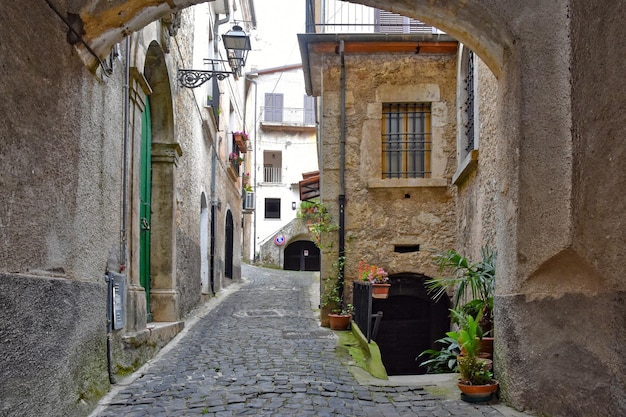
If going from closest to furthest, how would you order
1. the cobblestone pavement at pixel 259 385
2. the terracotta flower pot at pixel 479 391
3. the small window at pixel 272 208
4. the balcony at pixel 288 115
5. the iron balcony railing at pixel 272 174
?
1. the cobblestone pavement at pixel 259 385
2. the terracotta flower pot at pixel 479 391
3. the small window at pixel 272 208
4. the iron balcony railing at pixel 272 174
5. the balcony at pixel 288 115

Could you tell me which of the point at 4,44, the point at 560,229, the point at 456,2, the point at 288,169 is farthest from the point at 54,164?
the point at 288,169

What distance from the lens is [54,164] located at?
329cm

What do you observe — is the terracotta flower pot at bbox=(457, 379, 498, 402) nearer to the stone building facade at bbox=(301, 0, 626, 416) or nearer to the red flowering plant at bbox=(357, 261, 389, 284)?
the stone building facade at bbox=(301, 0, 626, 416)

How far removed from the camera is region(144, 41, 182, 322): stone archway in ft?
23.7

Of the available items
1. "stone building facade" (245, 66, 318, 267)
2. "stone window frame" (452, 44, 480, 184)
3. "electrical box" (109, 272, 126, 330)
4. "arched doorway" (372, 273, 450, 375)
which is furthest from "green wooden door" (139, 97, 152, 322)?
"stone building facade" (245, 66, 318, 267)

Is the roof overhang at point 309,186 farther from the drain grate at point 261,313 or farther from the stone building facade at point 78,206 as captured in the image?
the stone building facade at point 78,206

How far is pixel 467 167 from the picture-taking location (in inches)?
284

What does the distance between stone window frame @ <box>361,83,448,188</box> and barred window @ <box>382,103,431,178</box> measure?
139 mm

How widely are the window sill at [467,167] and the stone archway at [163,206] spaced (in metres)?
Answer: 3.64

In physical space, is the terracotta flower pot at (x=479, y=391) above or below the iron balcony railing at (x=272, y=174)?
below

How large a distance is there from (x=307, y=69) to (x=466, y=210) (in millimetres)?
3548

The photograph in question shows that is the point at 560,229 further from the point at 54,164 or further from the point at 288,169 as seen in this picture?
the point at 288,169

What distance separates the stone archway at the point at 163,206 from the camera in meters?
7.23

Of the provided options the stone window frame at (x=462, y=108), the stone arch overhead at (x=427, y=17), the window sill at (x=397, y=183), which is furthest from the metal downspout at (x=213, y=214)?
the stone arch overhead at (x=427, y=17)
